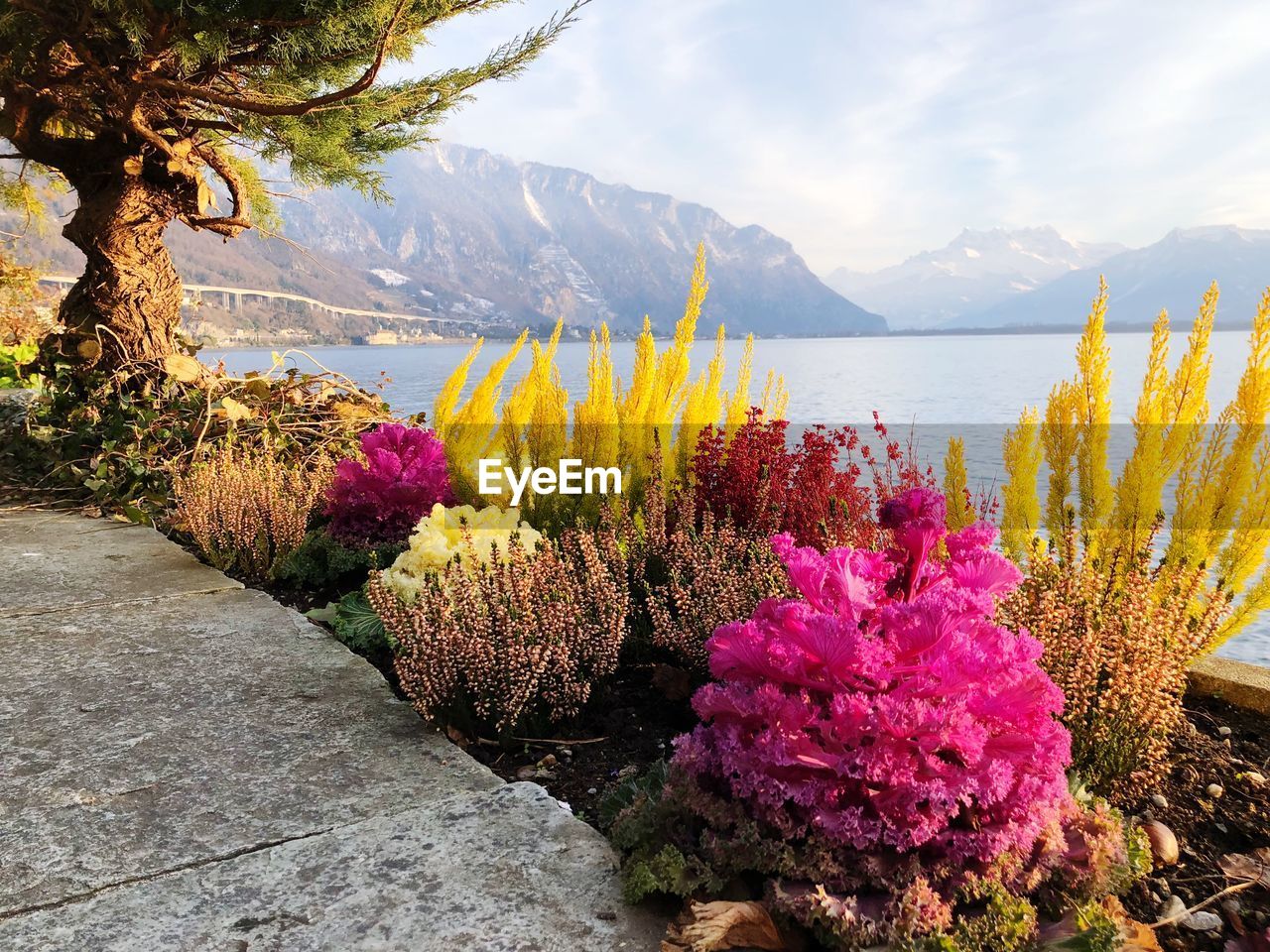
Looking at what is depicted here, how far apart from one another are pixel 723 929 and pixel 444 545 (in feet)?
6.39

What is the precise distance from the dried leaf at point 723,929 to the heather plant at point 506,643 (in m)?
0.92

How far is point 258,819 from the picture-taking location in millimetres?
1776

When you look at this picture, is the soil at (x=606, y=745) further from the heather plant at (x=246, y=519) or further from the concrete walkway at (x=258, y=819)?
the heather plant at (x=246, y=519)

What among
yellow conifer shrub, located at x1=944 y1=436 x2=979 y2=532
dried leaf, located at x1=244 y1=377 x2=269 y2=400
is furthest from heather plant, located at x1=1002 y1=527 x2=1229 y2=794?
dried leaf, located at x1=244 y1=377 x2=269 y2=400

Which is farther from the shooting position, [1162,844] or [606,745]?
[606,745]

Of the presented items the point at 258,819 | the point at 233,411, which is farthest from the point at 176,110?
the point at 258,819

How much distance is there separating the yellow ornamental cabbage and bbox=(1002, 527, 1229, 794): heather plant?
65.7 inches

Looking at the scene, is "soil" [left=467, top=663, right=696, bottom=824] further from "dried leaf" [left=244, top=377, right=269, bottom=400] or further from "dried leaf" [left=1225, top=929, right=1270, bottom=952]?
"dried leaf" [left=244, top=377, right=269, bottom=400]

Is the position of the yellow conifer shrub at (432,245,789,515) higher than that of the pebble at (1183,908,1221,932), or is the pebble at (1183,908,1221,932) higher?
the yellow conifer shrub at (432,245,789,515)

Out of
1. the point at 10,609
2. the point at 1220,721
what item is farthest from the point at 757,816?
the point at 10,609

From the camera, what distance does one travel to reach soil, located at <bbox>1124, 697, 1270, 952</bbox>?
1.51 m

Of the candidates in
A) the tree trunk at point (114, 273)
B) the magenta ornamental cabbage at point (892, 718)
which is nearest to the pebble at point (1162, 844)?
the magenta ornamental cabbage at point (892, 718)

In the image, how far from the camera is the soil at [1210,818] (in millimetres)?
1507

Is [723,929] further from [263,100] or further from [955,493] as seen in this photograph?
[263,100]
